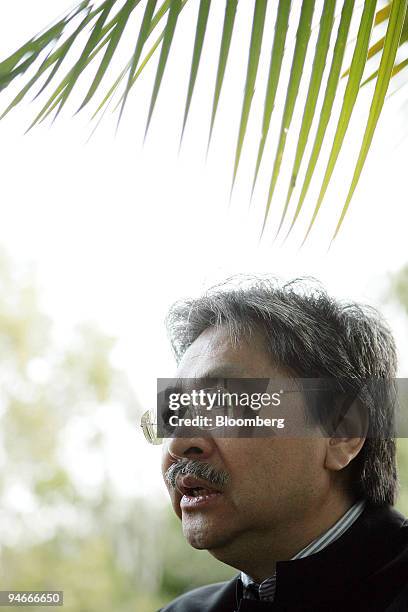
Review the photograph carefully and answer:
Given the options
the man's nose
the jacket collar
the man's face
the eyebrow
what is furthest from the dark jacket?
the eyebrow

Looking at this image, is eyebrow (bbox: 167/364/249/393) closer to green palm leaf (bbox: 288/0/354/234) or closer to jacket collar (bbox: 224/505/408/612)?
jacket collar (bbox: 224/505/408/612)

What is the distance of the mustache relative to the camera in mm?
1386

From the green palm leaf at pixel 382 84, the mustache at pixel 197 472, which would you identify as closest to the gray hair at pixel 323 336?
the mustache at pixel 197 472

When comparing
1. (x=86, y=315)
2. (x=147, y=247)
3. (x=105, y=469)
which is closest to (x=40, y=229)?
(x=86, y=315)

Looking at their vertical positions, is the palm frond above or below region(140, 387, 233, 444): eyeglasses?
above

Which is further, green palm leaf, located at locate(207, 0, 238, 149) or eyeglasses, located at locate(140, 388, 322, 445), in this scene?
eyeglasses, located at locate(140, 388, 322, 445)

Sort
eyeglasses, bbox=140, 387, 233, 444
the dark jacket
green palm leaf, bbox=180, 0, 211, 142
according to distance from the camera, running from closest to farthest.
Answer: green palm leaf, bbox=180, 0, 211, 142
the dark jacket
eyeglasses, bbox=140, 387, 233, 444

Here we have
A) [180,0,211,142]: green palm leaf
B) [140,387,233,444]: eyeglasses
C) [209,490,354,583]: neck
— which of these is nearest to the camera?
[180,0,211,142]: green palm leaf

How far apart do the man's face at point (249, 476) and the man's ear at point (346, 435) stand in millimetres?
23

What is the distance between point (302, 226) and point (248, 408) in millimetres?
893

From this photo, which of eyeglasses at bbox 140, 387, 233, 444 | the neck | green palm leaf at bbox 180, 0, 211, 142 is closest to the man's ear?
the neck

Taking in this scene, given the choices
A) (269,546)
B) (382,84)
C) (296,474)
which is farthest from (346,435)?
(382,84)

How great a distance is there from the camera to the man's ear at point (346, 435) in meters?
1.48

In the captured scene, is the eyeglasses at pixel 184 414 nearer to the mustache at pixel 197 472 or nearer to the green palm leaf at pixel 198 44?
the mustache at pixel 197 472
